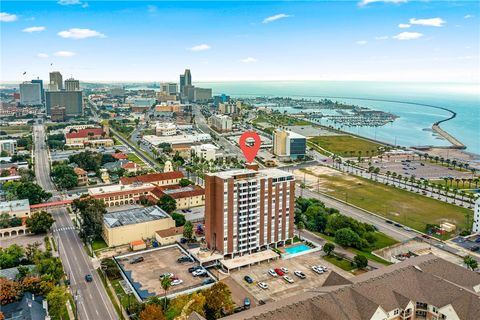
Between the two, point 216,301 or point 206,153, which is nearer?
point 216,301

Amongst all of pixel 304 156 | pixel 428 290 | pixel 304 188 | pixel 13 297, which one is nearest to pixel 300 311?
pixel 428 290

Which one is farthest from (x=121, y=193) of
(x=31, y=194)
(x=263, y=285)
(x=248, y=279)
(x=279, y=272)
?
(x=263, y=285)

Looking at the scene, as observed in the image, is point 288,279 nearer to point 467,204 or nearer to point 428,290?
point 428,290

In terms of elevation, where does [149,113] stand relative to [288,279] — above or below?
above

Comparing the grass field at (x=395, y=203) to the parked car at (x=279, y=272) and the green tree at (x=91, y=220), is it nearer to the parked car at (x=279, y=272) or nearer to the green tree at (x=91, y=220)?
the parked car at (x=279, y=272)

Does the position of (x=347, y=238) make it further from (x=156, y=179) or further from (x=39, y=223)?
(x=39, y=223)

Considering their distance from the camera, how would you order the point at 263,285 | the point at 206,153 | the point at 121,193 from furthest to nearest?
the point at 206,153
the point at 121,193
the point at 263,285

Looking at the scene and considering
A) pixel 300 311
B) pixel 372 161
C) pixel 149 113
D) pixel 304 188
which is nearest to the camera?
pixel 300 311
